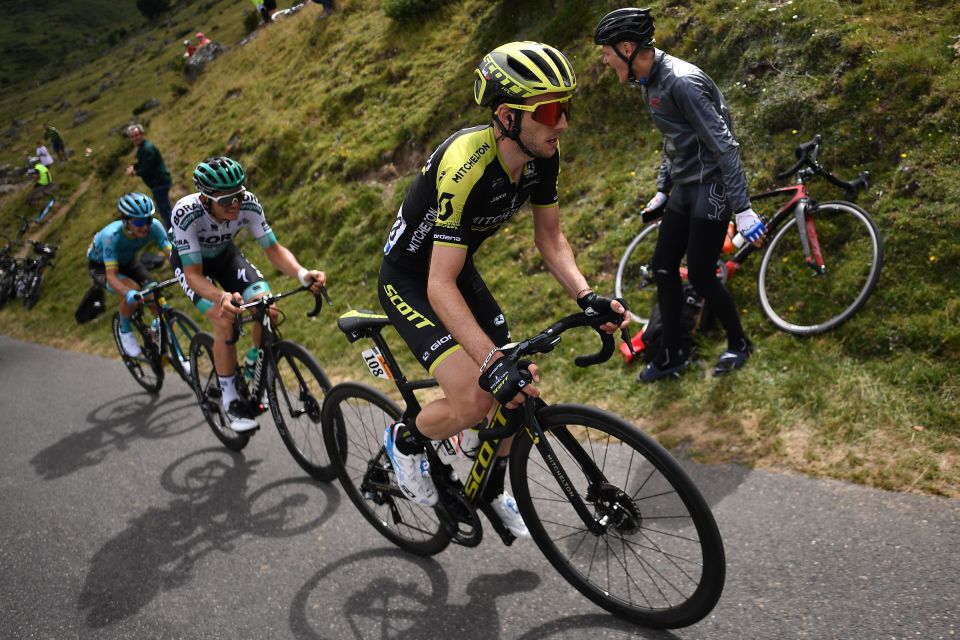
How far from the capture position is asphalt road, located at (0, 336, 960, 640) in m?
2.99

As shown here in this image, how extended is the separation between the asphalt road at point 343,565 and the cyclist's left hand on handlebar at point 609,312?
1489mm

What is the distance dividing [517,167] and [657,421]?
2.68 m

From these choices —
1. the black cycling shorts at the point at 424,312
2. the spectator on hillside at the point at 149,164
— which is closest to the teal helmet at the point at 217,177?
the black cycling shorts at the point at 424,312

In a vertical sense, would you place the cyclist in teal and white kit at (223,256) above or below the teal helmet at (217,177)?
below

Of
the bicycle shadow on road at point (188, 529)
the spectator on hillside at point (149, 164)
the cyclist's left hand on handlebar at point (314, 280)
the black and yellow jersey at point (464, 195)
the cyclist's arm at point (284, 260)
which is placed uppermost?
the spectator on hillside at point (149, 164)

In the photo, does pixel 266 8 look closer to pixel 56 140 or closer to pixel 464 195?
pixel 56 140

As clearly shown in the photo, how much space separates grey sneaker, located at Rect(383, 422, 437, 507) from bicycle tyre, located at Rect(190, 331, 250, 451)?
289cm

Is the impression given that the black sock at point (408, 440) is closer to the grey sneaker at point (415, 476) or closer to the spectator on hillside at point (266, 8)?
the grey sneaker at point (415, 476)

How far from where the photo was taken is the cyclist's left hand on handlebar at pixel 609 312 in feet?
9.30

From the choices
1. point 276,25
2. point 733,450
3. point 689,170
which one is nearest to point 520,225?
point 689,170

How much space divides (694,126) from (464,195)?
2.32 metres

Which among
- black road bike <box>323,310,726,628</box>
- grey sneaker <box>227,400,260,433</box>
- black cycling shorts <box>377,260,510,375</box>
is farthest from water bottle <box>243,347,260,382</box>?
black cycling shorts <box>377,260,510,375</box>

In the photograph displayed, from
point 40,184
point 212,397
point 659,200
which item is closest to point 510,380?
point 659,200

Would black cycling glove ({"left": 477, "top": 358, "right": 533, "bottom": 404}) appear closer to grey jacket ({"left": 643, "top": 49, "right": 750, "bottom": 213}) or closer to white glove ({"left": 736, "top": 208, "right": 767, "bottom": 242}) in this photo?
white glove ({"left": 736, "top": 208, "right": 767, "bottom": 242})
